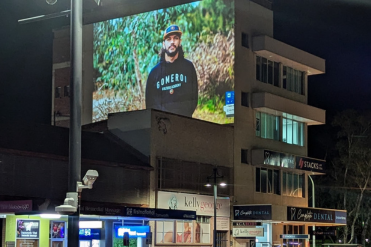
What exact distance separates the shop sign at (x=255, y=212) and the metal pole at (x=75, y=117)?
3025cm

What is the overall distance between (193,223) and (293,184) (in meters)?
12.8

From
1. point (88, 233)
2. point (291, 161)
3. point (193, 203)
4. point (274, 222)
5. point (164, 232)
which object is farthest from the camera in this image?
point (291, 161)

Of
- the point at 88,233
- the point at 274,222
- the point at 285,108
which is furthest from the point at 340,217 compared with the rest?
the point at 88,233

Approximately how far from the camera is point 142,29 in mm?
53219

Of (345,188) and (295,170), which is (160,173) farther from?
(345,188)

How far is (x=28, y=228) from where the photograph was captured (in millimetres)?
30438

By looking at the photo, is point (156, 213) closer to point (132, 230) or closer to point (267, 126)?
point (132, 230)

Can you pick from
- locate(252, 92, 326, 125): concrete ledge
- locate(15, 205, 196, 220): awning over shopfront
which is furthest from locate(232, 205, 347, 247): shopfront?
locate(15, 205, 196, 220): awning over shopfront

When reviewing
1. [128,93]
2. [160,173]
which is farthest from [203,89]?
[160,173]

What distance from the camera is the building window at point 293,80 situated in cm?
5110

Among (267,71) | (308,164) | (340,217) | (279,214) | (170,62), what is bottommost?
(340,217)

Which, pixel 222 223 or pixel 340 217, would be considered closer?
pixel 222 223

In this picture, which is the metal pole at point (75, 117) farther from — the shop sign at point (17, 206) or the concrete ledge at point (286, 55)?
the concrete ledge at point (286, 55)

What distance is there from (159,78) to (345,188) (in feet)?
67.9
